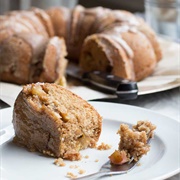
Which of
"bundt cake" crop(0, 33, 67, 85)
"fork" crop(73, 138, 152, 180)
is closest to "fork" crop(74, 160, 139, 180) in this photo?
"fork" crop(73, 138, 152, 180)

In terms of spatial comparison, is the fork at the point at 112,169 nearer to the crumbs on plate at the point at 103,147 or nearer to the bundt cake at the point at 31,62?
the crumbs on plate at the point at 103,147

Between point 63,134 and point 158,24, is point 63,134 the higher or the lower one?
the higher one

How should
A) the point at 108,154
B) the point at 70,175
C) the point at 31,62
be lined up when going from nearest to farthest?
the point at 70,175, the point at 108,154, the point at 31,62

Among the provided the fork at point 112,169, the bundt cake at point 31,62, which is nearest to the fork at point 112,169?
the fork at point 112,169

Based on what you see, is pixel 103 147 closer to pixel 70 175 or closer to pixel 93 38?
pixel 70 175

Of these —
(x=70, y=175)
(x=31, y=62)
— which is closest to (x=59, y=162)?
(x=70, y=175)

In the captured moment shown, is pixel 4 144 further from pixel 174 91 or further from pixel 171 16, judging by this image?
pixel 171 16

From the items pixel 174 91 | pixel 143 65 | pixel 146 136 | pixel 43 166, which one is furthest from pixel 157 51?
pixel 43 166
